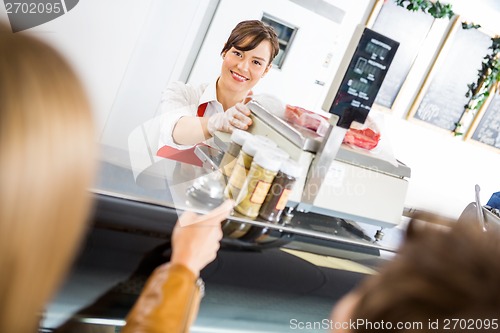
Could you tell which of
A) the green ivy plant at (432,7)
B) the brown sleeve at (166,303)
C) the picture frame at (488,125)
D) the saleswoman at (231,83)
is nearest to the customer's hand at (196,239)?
the brown sleeve at (166,303)

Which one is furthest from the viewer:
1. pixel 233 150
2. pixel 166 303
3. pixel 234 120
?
pixel 234 120

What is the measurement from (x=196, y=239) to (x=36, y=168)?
63 cm

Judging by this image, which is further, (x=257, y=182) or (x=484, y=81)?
(x=484, y=81)

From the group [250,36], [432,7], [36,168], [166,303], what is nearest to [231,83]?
[250,36]

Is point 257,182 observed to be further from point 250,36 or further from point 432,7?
point 432,7

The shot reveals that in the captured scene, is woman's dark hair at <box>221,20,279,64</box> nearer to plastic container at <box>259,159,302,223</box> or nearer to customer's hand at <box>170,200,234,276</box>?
plastic container at <box>259,159,302,223</box>

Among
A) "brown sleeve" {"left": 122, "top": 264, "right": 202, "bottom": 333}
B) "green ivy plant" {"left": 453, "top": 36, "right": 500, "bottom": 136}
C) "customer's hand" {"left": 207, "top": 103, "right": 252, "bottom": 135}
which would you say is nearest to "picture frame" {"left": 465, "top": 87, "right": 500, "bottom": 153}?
"green ivy plant" {"left": 453, "top": 36, "right": 500, "bottom": 136}

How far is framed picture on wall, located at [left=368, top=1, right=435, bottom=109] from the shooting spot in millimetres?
4773

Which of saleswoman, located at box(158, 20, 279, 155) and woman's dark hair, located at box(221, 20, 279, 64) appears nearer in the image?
saleswoman, located at box(158, 20, 279, 155)

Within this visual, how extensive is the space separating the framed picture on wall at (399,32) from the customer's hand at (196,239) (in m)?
4.04

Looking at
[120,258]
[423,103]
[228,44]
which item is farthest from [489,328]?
[423,103]

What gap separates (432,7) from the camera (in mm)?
4840

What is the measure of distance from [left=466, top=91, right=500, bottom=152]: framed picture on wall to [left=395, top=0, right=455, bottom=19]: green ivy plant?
145cm

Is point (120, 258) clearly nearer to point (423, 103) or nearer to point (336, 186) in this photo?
point (336, 186)
